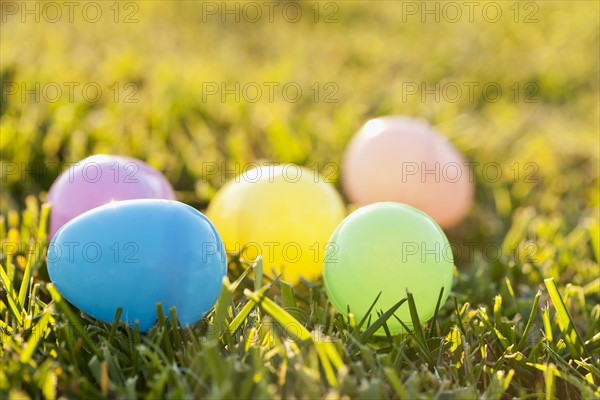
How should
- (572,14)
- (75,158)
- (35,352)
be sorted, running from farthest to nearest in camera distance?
1. (572,14)
2. (75,158)
3. (35,352)

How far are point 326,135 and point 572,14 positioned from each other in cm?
317

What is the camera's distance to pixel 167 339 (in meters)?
1.41

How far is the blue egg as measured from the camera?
1439mm

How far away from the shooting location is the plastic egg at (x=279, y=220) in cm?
190

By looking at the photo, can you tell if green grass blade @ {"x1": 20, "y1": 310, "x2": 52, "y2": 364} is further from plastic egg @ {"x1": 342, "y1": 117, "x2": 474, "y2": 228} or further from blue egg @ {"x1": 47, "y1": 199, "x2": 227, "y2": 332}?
plastic egg @ {"x1": 342, "y1": 117, "x2": 474, "y2": 228}

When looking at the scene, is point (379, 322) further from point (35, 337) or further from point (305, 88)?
point (305, 88)

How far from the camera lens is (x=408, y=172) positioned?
2340mm

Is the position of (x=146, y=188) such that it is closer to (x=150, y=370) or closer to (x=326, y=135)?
(x=150, y=370)

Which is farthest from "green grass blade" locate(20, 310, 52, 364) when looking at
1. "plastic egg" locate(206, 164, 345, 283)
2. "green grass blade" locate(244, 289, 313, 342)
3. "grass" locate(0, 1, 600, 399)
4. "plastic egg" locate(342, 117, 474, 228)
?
"plastic egg" locate(342, 117, 474, 228)

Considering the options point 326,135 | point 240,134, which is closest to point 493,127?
point 326,135

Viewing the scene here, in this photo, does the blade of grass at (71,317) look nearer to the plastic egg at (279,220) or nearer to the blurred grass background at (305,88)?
the plastic egg at (279,220)

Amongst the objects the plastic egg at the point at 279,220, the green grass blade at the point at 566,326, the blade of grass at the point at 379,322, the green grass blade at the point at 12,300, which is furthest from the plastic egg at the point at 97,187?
the green grass blade at the point at 566,326

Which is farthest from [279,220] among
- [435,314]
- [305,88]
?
[305,88]

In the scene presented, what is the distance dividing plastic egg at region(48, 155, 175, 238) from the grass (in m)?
0.06
